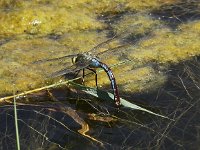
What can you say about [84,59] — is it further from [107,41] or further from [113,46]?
[113,46]

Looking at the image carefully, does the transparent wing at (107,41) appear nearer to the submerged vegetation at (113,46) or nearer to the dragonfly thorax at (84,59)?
the submerged vegetation at (113,46)

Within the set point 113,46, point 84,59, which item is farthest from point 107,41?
point 84,59

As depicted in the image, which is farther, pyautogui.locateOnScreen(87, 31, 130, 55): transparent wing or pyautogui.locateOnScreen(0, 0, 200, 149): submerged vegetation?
pyautogui.locateOnScreen(87, 31, 130, 55): transparent wing

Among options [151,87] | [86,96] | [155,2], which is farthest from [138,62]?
[155,2]

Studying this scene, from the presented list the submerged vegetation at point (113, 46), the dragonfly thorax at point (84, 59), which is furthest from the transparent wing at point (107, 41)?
the dragonfly thorax at point (84, 59)

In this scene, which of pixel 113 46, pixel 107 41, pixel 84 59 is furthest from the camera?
pixel 113 46

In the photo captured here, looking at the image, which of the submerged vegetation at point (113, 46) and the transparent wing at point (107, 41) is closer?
the submerged vegetation at point (113, 46)

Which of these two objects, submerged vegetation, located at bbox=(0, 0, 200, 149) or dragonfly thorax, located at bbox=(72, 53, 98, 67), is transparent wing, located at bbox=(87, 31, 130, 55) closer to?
submerged vegetation, located at bbox=(0, 0, 200, 149)

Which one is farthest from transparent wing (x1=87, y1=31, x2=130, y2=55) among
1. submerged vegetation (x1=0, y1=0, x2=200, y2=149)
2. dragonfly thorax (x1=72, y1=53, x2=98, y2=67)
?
dragonfly thorax (x1=72, y1=53, x2=98, y2=67)

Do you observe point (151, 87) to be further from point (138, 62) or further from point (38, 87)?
point (38, 87)
